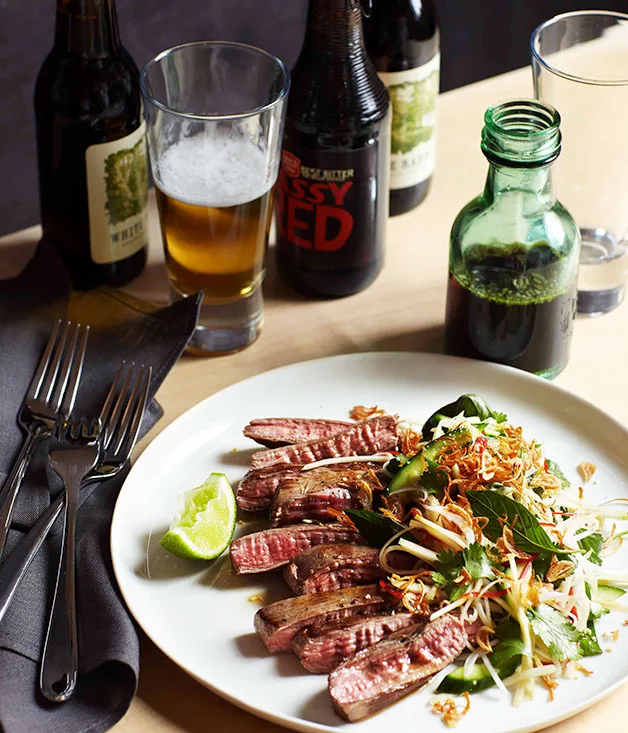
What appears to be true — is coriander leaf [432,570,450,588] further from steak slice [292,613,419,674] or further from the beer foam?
the beer foam

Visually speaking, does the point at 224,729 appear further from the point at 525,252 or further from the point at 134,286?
the point at 134,286

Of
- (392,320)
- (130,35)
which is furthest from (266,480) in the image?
(130,35)

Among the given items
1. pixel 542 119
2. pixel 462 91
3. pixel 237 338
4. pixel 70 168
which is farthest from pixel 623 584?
pixel 462 91

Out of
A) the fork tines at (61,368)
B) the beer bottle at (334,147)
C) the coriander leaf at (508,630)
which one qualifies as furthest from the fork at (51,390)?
the coriander leaf at (508,630)

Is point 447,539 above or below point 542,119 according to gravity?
below

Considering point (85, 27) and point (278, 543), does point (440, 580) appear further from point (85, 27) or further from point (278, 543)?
point (85, 27)

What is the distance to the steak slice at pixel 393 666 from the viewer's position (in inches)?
38.5

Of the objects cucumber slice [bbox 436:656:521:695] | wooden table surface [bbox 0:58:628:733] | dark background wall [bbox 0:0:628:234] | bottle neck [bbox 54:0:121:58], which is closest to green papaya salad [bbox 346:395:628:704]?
cucumber slice [bbox 436:656:521:695]

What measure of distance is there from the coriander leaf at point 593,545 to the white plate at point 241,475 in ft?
0.11

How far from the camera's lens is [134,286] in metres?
1.65

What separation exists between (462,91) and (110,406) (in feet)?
3.59

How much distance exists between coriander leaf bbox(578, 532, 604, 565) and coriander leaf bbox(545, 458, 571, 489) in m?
0.09

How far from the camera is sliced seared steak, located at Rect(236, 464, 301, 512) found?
1223mm

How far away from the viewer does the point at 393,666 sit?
100 centimetres
